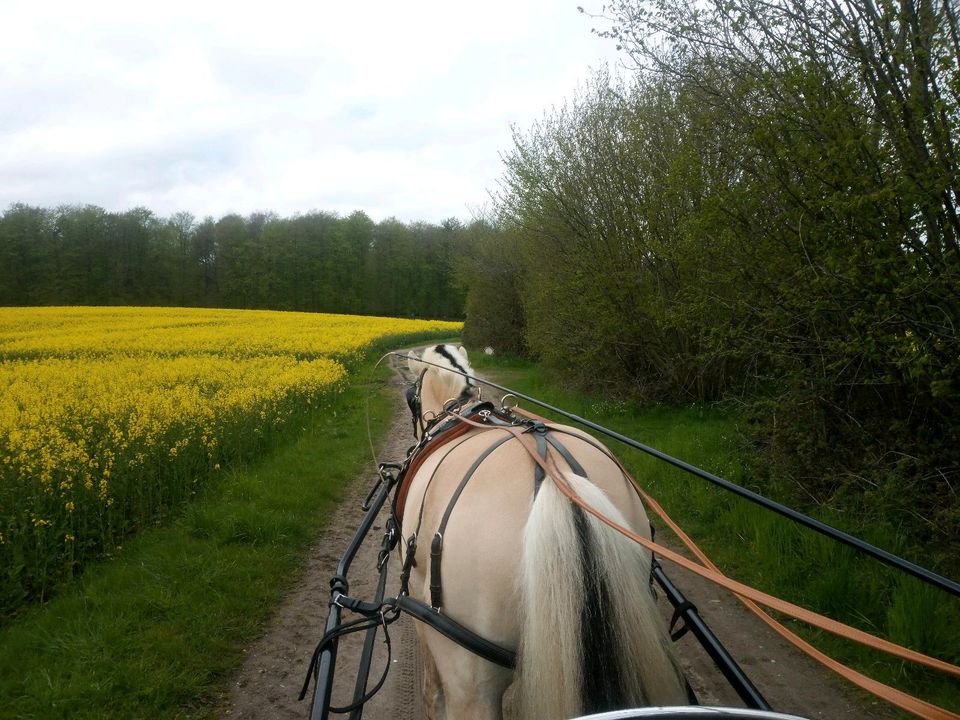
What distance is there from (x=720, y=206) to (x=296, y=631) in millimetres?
4751

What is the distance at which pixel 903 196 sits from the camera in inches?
147

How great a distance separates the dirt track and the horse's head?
1.41 m

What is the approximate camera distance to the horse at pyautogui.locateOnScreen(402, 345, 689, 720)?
1.59 metres

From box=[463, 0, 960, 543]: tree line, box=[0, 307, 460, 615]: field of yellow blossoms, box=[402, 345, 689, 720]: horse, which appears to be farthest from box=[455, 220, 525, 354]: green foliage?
box=[402, 345, 689, 720]: horse

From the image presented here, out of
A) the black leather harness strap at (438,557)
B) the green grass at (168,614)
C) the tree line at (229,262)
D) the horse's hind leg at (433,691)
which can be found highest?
the tree line at (229,262)

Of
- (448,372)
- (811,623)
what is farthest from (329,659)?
(448,372)

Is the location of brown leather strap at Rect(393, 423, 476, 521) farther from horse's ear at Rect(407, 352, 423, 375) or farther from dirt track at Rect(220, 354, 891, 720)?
horse's ear at Rect(407, 352, 423, 375)

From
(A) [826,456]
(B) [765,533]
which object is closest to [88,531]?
(B) [765,533]

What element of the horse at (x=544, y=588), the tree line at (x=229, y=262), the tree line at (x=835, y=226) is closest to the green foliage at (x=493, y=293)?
the tree line at (x=835, y=226)

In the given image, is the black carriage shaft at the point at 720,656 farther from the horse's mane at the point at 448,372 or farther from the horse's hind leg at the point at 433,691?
the horse's mane at the point at 448,372

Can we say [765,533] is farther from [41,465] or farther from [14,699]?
[41,465]

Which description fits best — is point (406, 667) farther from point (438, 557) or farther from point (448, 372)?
point (438, 557)

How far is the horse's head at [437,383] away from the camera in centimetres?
388

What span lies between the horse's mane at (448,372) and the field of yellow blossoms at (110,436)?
9.87 feet
